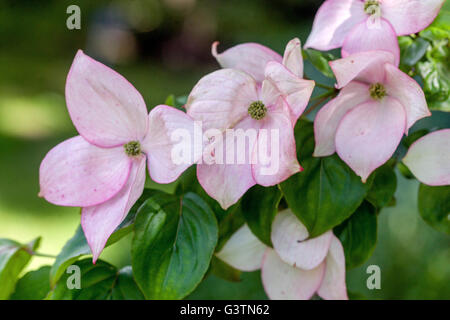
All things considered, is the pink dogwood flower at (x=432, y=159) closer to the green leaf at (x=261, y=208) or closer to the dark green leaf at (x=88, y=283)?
the green leaf at (x=261, y=208)

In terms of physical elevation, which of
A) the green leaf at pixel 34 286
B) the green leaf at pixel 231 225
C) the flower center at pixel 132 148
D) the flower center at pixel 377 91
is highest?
the flower center at pixel 377 91

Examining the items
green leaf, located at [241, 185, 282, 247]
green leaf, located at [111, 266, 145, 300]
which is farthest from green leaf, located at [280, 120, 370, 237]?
green leaf, located at [111, 266, 145, 300]

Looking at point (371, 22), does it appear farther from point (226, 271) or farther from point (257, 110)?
point (226, 271)

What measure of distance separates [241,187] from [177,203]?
0.24 feet

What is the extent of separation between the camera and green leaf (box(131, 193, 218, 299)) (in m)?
0.34

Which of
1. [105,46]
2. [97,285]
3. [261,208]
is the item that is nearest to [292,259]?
[261,208]

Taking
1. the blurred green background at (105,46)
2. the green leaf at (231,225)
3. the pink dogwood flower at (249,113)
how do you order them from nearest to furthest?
1. the pink dogwood flower at (249,113)
2. the green leaf at (231,225)
3. the blurred green background at (105,46)

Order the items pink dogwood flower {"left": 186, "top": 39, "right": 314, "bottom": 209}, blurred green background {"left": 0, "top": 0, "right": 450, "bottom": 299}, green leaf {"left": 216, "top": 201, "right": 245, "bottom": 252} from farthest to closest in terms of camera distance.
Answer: blurred green background {"left": 0, "top": 0, "right": 450, "bottom": 299} → green leaf {"left": 216, "top": 201, "right": 245, "bottom": 252} → pink dogwood flower {"left": 186, "top": 39, "right": 314, "bottom": 209}

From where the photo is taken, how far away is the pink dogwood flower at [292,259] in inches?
14.1

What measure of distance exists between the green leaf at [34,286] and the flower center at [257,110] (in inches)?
9.2

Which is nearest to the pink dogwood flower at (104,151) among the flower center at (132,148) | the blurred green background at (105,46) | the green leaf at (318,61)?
the flower center at (132,148)

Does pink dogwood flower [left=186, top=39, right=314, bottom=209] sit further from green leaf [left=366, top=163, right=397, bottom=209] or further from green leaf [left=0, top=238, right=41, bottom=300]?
green leaf [left=0, top=238, right=41, bottom=300]

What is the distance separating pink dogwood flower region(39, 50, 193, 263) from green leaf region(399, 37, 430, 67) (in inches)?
6.6

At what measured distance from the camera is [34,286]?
419mm
